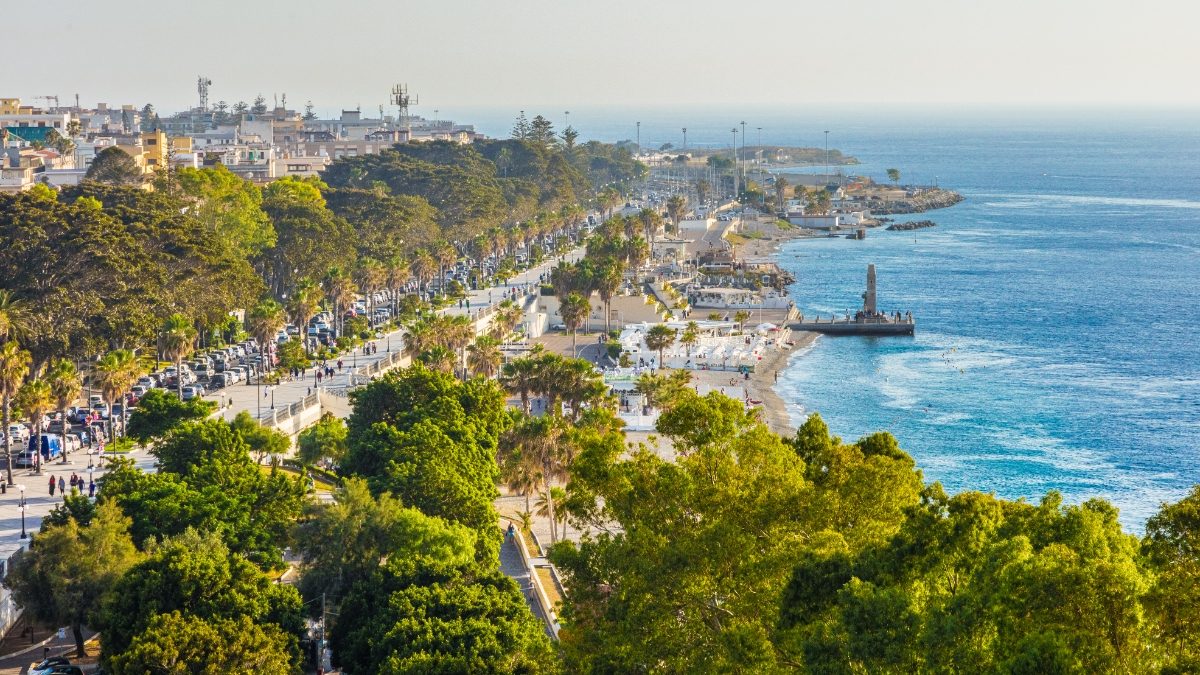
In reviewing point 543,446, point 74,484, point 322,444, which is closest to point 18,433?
point 74,484

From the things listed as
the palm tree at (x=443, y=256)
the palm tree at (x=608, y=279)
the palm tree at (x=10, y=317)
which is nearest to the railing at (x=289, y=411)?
the palm tree at (x=10, y=317)

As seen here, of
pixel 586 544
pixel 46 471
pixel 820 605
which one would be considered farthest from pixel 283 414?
pixel 820 605

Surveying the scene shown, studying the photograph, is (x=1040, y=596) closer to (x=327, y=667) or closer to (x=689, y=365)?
(x=327, y=667)

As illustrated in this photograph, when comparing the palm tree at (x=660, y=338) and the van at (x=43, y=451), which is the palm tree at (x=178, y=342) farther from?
the palm tree at (x=660, y=338)

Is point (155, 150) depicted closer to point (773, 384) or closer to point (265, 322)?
point (265, 322)

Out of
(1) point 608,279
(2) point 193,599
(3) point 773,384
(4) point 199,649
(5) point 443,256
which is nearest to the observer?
(4) point 199,649

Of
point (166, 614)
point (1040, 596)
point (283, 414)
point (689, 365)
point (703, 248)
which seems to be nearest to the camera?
point (1040, 596)

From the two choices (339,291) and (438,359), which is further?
(339,291)
